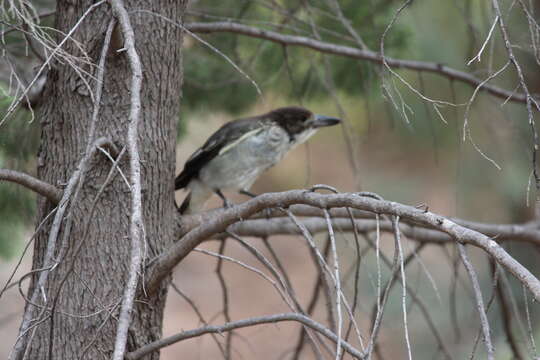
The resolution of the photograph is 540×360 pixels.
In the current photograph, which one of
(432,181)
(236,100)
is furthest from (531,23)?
(432,181)

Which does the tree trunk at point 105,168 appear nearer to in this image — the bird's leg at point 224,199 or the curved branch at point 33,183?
the curved branch at point 33,183

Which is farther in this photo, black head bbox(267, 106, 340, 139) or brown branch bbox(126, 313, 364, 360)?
black head bbox(267, 106, 340, 139)

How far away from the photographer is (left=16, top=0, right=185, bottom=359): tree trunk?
206cm

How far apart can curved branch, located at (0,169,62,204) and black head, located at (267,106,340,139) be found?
7.37ft

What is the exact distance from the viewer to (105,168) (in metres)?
2.13

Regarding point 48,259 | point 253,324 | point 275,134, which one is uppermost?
point 275,134

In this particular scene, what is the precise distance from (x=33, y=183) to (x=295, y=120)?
2392mm

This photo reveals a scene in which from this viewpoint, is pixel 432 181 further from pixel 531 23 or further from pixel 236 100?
pixel 531 23

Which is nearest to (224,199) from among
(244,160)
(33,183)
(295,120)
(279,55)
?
(244,160)

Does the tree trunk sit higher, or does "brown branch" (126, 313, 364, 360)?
the tree trunk

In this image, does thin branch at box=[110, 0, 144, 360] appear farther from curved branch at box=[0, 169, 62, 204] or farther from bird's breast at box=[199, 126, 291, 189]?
bird's breast at box=[199, 126, 291, 189]

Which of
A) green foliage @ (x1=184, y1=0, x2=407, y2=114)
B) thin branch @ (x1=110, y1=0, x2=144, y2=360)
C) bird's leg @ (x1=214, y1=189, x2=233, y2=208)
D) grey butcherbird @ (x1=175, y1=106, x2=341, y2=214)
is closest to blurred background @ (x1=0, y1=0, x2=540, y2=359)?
green foliage @ (x1=184, y1=0, x2=407, y2=114)

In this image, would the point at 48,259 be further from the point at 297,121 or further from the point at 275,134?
the point at 297,121

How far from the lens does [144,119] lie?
2.21 meters
